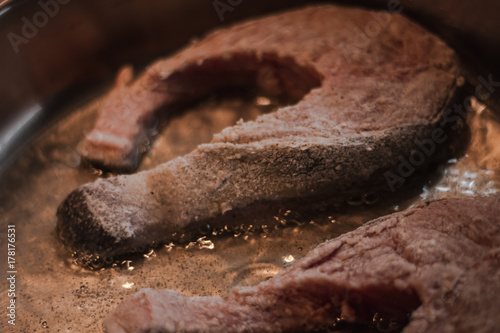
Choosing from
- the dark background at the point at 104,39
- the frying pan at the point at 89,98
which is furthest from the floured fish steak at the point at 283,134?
the dark background at the point at 104,39

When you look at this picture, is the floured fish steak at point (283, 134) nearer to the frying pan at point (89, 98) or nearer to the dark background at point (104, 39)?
the frying pan at point (89, 98)

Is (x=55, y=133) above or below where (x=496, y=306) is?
above

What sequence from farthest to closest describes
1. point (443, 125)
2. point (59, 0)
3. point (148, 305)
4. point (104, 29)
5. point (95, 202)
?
point (104, 29)
point (59, 0)
point (443, 125)
point (95, 202)
point (148, 305)

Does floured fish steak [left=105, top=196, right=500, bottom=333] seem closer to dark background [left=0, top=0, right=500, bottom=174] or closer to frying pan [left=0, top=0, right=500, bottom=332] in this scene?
frying pan [left=0, top=0, right=500, bottom=332]

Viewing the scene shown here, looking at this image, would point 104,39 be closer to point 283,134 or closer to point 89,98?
point 89,98

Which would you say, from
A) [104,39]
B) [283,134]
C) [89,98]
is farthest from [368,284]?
[104,39]

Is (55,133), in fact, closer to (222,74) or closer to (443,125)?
(222,74)

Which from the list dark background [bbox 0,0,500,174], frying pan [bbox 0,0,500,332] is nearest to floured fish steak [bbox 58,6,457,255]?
frying pan [bbox 0,0,500,332]

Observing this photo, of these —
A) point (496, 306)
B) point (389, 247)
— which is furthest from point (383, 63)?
point (496, 306)
